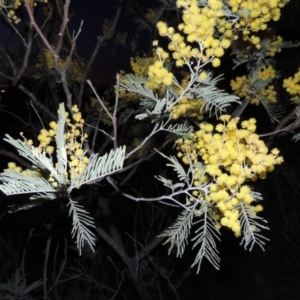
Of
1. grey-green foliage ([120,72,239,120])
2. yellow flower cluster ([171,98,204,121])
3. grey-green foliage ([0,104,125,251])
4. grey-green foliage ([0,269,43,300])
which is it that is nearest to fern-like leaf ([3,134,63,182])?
grey-green foliage ([0,104,125,251])

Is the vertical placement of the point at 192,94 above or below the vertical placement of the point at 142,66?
below

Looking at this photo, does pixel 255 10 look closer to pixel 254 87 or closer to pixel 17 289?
pixel 254 87

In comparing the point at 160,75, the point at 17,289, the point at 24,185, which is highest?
the point at 160,75

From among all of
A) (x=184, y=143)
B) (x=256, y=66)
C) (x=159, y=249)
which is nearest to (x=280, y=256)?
(x=159, y=249)

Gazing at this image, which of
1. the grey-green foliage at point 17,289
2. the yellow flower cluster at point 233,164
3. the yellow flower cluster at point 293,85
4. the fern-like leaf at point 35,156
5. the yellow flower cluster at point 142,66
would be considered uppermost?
the yellow flower cluster at point 142,66

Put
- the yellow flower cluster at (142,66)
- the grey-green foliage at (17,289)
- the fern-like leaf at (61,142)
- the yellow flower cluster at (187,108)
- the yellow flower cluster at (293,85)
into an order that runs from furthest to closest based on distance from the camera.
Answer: the grey-green foliage at (17,289) → the yellow flower cluster at (142,66) → the yellow flower cluster at (293,85) → the yellow flower cluster at (187,108) → the fern-like leaf at (61,142)

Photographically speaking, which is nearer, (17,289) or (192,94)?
(192,94)

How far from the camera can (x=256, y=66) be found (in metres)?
1.27

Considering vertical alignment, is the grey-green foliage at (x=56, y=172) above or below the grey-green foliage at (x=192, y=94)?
below

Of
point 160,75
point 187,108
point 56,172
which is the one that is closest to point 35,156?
point 56,172

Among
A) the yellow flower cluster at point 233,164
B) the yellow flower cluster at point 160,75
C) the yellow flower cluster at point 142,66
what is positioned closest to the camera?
the yellow flower cluster at point 233,164

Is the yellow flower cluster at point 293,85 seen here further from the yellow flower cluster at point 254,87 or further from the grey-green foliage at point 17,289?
the grey-green foliage at point 17,289

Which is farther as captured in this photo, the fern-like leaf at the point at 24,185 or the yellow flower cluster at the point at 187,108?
the yellow flower cluster at the point at 187,108

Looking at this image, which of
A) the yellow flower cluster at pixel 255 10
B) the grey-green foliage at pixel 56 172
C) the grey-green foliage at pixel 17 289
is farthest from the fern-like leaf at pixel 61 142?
the grey-green foliage at pixel 17 289
